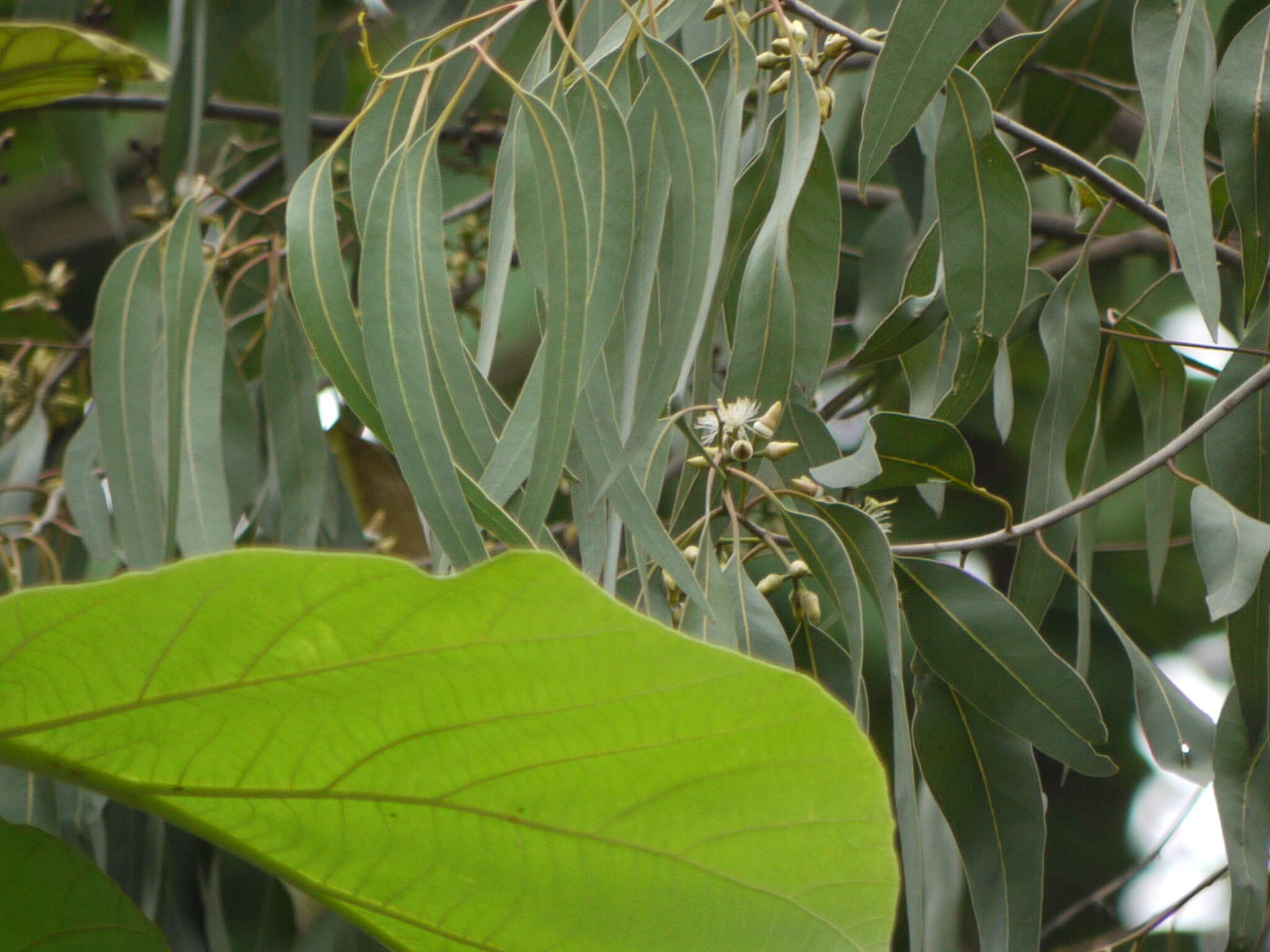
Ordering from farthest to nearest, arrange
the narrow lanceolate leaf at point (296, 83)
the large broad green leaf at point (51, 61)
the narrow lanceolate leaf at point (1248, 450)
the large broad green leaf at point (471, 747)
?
the narrow lanceolate leaf at point (296, 83)
the large broad green leaf at point (51, 61)
the narrow lanceolate leaf at point (1248, 450)
the large broad green leaf at point (471, 747)

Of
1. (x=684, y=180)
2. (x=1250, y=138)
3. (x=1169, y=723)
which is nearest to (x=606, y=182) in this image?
(x=684, y=180)

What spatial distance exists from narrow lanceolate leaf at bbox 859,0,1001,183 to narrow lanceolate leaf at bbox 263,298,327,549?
49 centimetres

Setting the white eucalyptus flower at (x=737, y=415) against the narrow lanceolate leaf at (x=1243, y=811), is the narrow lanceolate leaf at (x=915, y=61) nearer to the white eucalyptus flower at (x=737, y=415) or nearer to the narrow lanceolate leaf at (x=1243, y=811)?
the white eucalyptus flower at (x=737, y=415)

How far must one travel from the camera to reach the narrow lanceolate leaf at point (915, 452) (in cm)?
67

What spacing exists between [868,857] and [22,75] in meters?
0.90

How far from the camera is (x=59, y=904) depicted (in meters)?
0.40

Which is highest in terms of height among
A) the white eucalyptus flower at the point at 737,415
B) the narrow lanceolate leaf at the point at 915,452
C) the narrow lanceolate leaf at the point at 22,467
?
the white eucalyptus flower at the point at 737,415

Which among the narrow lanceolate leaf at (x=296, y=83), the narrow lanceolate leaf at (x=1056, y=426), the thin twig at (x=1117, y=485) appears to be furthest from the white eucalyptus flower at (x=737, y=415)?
the narrow lanceolate leaf at (x=296, y=83)

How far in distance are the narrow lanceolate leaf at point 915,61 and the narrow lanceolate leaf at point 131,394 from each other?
0.49 metres

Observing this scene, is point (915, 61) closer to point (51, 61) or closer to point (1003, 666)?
point (1003, 666)

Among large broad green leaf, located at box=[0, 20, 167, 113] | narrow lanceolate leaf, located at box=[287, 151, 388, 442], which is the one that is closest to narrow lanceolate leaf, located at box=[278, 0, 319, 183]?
large broad green leaf, located at box=[0, 20, 167, 113]

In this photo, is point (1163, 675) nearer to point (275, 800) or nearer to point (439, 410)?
point (439, 410)

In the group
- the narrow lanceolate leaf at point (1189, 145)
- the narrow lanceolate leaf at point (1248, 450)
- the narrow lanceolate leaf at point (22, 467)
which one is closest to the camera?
the narrow lanceolate leaf at point (1189, 145)

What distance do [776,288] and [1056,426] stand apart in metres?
0.25
